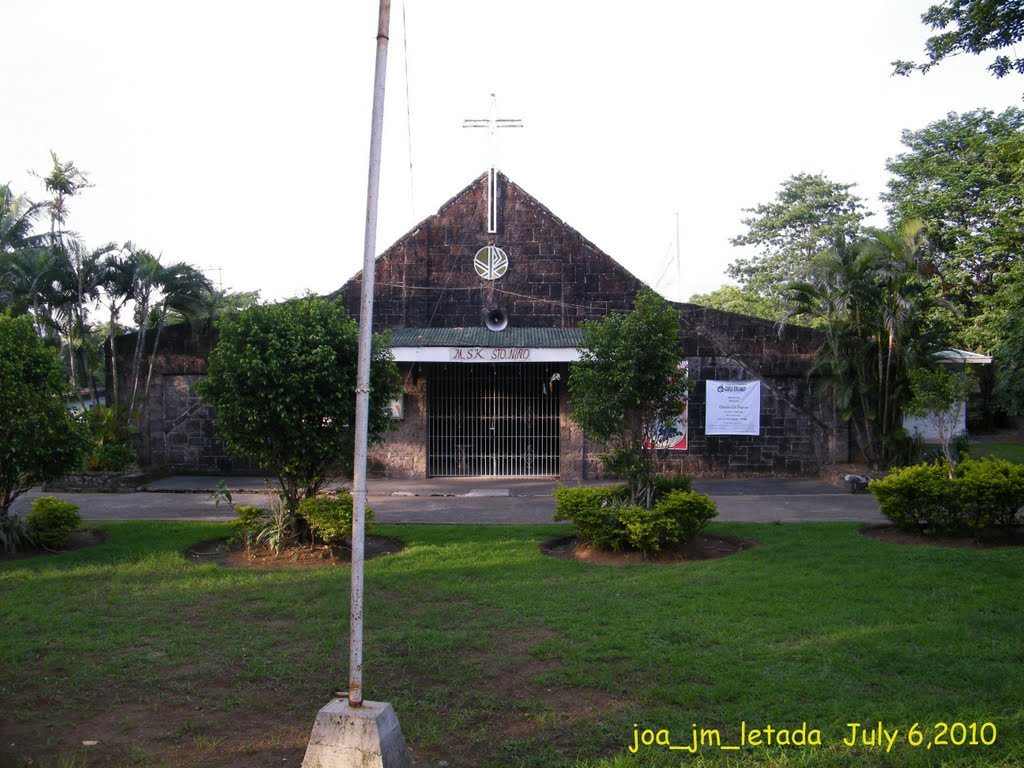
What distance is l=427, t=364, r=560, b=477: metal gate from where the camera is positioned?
1712 centimetres

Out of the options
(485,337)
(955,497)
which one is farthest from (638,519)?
(485,337)

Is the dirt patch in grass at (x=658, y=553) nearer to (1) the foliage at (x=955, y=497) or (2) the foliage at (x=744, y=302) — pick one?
(1) the foliage at (x=955, y=497)

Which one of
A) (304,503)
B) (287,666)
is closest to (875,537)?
(304,503)

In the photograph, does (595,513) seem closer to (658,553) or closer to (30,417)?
(658,553)

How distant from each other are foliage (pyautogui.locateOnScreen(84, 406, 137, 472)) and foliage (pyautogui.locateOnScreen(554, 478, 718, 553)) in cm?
1012

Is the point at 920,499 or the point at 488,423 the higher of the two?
the point at 488,423

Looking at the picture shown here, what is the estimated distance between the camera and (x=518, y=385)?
17156 mm

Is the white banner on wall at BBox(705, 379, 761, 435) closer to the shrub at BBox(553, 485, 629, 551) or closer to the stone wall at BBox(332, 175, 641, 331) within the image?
the stone wall at BBox(332, 175, 641, 331)

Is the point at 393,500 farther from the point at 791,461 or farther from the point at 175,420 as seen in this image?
the point at 791,461

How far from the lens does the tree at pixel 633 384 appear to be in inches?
357

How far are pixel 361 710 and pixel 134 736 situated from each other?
152cm

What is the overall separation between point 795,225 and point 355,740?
36.0 m

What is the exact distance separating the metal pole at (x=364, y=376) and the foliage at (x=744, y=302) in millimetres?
30230

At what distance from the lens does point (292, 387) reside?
28.7 ft
